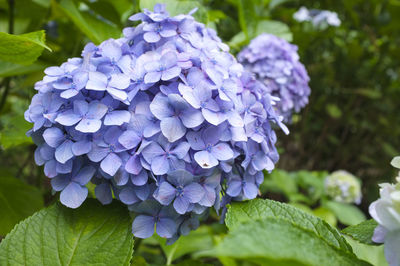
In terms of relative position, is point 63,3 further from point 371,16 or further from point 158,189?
point 371,16

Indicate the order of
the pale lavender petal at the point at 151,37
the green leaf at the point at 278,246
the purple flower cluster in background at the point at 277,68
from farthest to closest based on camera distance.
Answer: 1. the purple flower cluster in background at the point at 277,68
2. the pale lavender petal at the point at 151,37
3. the green leaf at the point at 278,246

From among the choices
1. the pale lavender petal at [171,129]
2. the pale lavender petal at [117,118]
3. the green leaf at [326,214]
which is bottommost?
the green leaf at [326,214]

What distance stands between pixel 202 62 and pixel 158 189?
0.25m

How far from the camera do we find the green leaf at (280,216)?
59 cm

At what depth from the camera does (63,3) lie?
111cm

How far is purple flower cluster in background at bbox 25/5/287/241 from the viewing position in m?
0.66

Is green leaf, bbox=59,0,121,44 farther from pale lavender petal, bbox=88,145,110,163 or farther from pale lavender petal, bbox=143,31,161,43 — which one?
pale lavender petal, bbox=88,145,110,163

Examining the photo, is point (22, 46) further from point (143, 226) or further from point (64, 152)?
point (143, 226)

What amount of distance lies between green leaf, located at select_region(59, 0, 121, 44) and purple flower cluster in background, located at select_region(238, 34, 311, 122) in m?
0.45

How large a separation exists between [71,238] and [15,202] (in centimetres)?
43

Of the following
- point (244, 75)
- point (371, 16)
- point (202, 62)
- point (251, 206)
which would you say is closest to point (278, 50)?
point (244, 75)

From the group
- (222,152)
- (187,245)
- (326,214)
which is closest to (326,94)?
(326,214)

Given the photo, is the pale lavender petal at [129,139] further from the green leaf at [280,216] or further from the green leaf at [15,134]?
the green leaf at [15,134]

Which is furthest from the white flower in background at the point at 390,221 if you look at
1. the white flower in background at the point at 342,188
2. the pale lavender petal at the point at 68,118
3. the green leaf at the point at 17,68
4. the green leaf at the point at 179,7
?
the white flower in background at the point at 342,188
